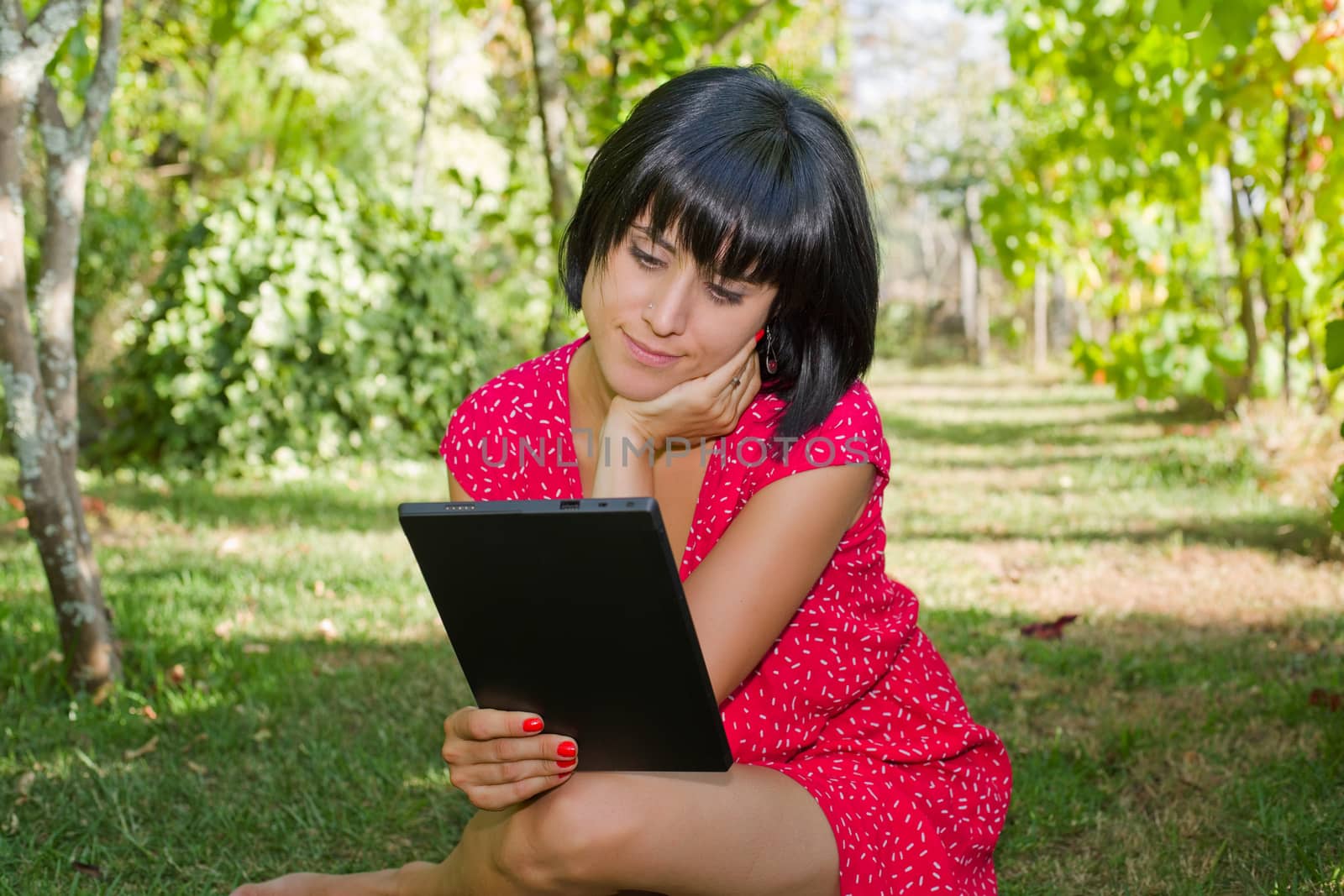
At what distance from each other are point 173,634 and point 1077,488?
4343 mm

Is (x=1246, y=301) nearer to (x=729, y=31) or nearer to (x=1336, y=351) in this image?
(x=729, y=31)

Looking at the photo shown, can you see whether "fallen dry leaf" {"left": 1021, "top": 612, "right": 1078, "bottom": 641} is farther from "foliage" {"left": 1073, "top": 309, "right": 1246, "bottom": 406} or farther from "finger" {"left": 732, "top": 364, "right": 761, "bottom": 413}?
"foliage" {"left": 1073, "top": 309, "right": 1246, "bottom": 406}

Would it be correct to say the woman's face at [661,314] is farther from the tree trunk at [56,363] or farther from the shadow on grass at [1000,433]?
the shadow on grass at [1000,433]

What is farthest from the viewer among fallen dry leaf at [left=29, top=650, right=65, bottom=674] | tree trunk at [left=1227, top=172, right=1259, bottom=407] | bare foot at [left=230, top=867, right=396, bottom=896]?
tree trunk at [left=1227, top=172, right=1259, bottom=407]

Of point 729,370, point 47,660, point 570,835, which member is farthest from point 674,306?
point 47,660

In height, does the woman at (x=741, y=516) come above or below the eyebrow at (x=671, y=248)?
below

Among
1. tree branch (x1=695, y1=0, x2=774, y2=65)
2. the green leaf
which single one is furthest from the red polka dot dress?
tree branch (x1=695, y1=0, x2=774, y2=65)

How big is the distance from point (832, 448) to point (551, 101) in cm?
368

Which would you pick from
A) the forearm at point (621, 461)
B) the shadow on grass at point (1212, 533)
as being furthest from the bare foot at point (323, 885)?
the shadow on grass at point (1212, 533)

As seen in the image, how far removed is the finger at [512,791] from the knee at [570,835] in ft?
0.05

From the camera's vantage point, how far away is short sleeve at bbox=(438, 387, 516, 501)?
7.04ft

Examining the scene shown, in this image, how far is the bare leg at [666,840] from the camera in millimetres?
1633

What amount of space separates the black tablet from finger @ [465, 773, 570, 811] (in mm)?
57

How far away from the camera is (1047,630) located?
380cm
